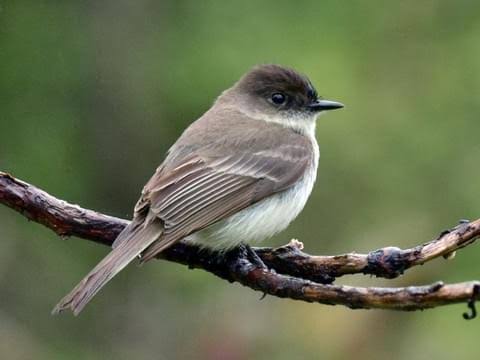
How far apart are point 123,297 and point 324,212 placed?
Result: 181 centimetres

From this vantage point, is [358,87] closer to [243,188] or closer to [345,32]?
[345,32]

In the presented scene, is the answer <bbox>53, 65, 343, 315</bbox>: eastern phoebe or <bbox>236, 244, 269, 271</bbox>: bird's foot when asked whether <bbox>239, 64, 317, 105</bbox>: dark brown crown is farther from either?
<bbox>236, 244, 269, 271</bbox>: bird's foot

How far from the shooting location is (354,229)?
7.20 metres

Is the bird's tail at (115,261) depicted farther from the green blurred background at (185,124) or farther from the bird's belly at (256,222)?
the green blurred background at (185,124)

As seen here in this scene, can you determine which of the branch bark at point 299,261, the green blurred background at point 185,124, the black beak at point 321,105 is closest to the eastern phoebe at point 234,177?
the black beak at point 321,105

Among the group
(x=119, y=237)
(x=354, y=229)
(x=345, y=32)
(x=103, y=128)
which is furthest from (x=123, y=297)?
(x=119, y=237)

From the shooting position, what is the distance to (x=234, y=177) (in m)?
5.54

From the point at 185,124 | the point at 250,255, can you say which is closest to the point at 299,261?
the point at 250,255

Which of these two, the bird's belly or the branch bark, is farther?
the bird's belly

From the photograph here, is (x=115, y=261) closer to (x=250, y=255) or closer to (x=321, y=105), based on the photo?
(x=250, y=255)

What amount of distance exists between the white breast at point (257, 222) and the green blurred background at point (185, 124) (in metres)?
1.14

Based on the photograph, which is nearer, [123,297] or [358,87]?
[358,87]

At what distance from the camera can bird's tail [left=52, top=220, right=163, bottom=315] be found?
425 cm

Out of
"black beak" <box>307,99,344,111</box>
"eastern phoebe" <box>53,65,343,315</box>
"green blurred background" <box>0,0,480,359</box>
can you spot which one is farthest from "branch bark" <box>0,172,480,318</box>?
"green blurred background" <box>0,0,480,359</box>
